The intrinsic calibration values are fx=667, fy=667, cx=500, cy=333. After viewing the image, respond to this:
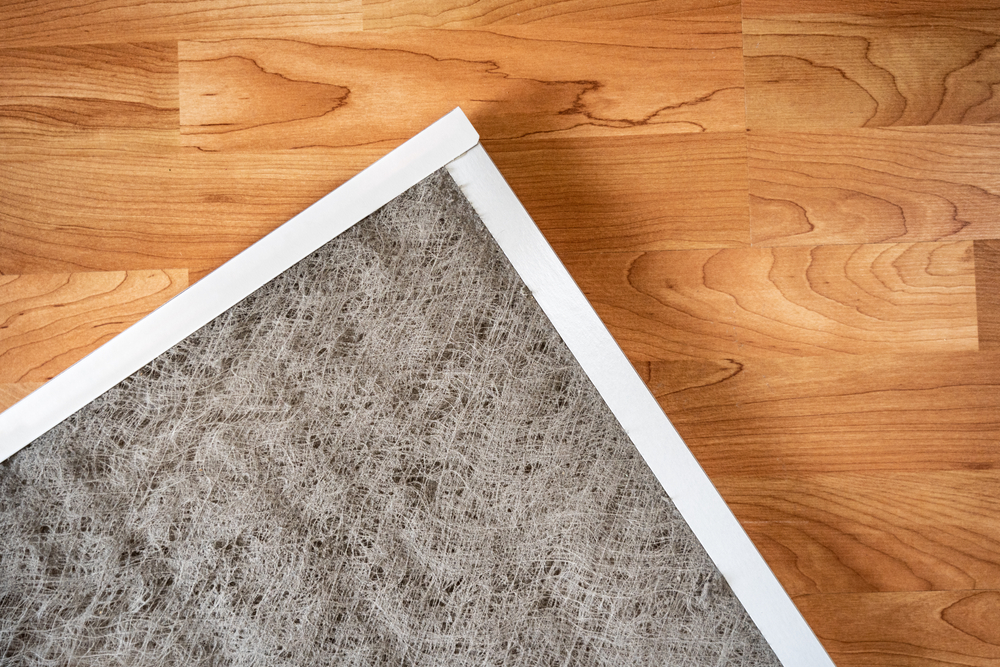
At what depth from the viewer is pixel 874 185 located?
0.60 meters

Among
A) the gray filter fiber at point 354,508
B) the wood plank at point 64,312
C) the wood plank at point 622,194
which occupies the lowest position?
the gray filter fiber at point 354,508

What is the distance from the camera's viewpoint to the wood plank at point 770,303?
59 centimetres

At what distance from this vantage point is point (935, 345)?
0.60 metres

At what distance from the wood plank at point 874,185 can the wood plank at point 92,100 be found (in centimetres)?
53

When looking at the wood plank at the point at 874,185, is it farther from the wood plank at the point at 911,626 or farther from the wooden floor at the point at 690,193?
the wood plank at the point at 911,626

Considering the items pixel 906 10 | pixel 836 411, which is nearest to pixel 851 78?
pixel 906 10

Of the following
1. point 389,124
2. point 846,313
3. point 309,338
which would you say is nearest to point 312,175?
point 389,124

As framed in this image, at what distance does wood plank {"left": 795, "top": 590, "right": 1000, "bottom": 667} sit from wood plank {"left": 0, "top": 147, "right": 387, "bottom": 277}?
0.58 m

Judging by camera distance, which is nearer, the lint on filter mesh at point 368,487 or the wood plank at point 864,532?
the lint on filter mesh at point 368,487

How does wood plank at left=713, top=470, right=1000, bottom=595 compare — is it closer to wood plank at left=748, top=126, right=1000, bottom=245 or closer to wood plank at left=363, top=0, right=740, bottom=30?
wood plank at left=748, top=126, right=1000, bottom=245

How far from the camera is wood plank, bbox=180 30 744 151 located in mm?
593

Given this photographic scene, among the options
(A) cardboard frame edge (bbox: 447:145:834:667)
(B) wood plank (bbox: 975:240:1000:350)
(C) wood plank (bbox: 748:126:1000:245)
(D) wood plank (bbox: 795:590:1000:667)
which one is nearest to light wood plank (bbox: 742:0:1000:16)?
(C) wood plank (bbox: 748:126:1000:245)

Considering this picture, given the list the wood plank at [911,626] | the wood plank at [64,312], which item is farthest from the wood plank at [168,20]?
the wood plank at [911,626]

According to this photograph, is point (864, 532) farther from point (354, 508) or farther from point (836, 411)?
point (354, 508)
